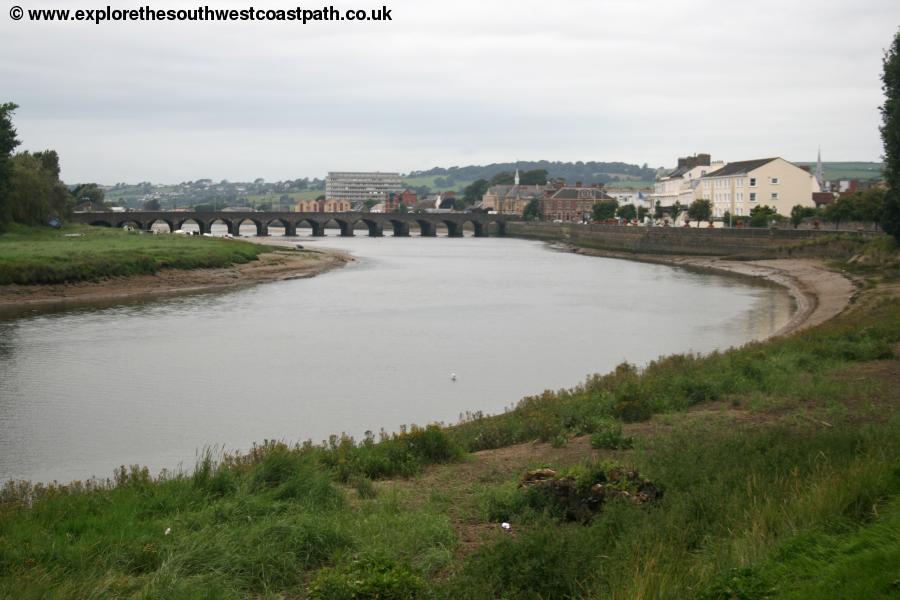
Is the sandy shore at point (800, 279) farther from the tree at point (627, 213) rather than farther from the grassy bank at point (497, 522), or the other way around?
the tree at point (627, 213)

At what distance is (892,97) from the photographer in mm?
51062

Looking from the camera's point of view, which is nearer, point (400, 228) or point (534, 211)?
point (400, 228)

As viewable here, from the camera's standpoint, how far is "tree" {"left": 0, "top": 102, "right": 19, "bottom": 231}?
62812 mm

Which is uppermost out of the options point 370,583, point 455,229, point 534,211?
point 534,211

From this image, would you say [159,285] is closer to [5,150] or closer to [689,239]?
[5,150]

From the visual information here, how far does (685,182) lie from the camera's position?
131 m

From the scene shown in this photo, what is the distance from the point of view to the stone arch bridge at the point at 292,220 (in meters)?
116

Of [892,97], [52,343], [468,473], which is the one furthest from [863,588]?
[892,97]

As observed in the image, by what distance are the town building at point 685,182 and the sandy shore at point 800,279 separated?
32.3m

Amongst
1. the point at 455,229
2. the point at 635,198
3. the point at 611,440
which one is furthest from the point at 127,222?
the point at 611,440

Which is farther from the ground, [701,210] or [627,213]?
[701,210]

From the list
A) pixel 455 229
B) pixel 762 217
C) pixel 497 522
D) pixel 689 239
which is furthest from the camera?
pixel 455 229

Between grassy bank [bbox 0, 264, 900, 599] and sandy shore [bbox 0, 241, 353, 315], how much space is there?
36440mm

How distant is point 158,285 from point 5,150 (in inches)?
731
